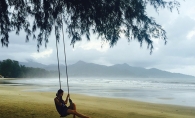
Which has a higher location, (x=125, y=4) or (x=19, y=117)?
(x=125, y=4)

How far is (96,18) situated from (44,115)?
3.66 meters

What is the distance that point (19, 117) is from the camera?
25.8 feet

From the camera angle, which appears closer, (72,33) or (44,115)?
(72,33)

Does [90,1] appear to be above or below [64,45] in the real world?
above

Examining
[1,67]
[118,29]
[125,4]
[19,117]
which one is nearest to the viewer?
[125,4]

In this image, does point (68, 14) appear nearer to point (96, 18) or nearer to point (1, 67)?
point (96, 18)

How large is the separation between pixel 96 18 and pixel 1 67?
9234 centimetres

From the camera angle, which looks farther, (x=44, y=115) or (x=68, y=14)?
(x=44, y=115)

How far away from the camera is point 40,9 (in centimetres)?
692

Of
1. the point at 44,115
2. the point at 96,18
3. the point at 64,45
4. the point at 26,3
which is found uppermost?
the point at 26,3

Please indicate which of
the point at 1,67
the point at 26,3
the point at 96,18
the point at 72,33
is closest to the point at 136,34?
the point at 96,18

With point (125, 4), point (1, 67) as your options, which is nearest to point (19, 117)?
point (125, 4)

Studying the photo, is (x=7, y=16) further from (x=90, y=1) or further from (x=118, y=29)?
(x=118, y=29)

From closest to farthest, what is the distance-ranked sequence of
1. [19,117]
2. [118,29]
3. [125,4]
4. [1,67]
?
[125,4] → [118,29] → [19,117] → [1,67]
